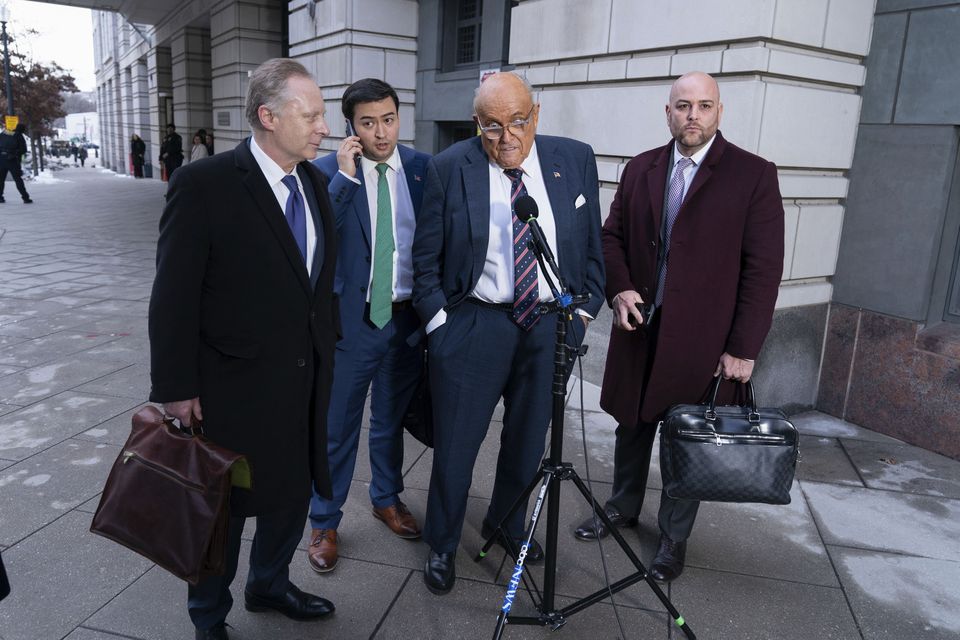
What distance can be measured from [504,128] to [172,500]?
1801 millimetres

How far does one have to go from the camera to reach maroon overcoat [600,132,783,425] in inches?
122

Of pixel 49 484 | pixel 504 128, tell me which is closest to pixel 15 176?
pixel 49 484

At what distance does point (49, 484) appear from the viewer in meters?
3.97

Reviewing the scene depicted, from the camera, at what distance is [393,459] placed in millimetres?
3605

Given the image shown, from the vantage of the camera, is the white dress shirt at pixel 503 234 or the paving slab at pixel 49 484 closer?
the white dress shirt at pixel 503 234

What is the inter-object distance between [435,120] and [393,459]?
7.05 metres

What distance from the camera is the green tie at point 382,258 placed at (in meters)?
3.18

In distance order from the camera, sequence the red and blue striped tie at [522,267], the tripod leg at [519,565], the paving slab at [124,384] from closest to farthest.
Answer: the tripod leg at [519,565]
the red and blue striped tie at [522,267]
the paving slab at [124,384]

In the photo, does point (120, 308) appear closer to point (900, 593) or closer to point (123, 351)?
point (123, 351)

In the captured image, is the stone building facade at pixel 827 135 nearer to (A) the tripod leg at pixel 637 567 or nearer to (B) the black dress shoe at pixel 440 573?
Result: (A) the tripod leg at pixel 637 567

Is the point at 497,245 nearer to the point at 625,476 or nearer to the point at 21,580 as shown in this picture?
the point at 625,476

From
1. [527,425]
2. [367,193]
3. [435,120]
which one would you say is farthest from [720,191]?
[435,120]

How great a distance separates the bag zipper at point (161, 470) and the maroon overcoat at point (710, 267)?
6.74ft

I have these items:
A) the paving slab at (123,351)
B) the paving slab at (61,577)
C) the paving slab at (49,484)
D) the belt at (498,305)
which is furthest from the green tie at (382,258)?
the paving slab at (123,351)
